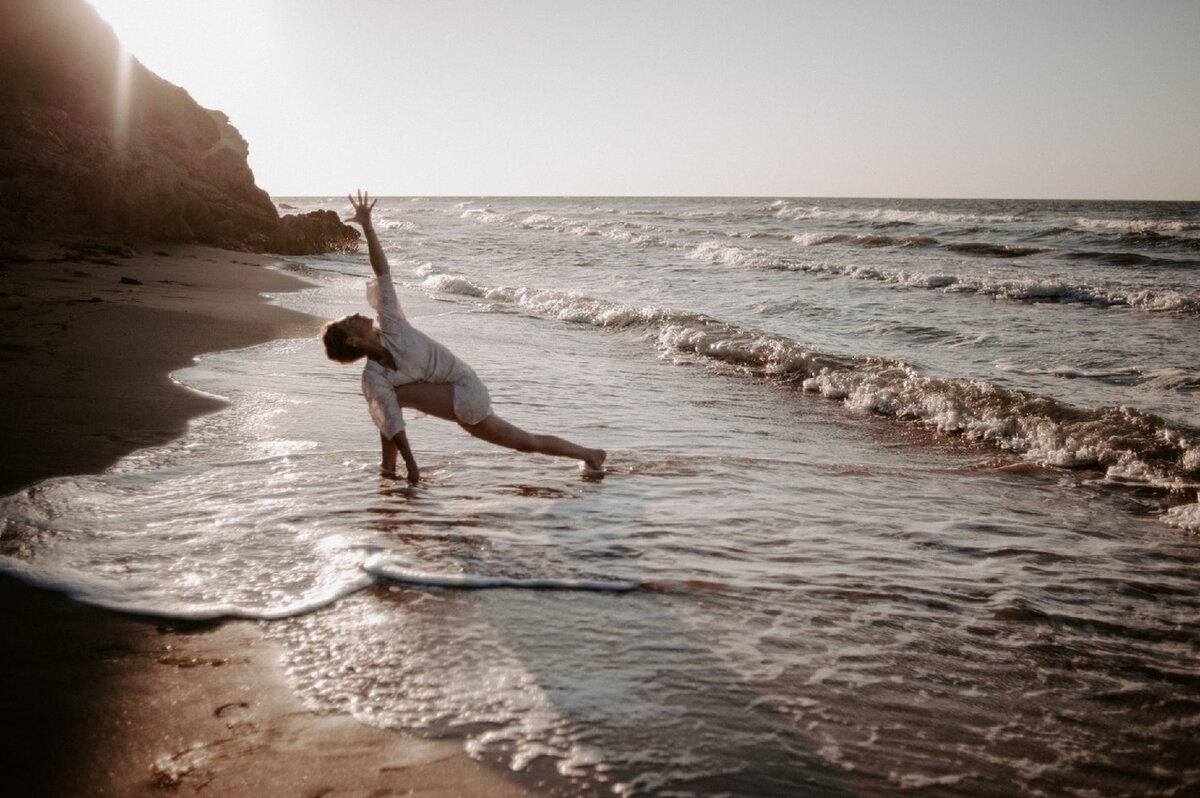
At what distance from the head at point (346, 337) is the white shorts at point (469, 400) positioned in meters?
0.67

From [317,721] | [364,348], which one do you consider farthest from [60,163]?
[317,721]

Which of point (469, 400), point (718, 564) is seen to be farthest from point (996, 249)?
point (718, 564)

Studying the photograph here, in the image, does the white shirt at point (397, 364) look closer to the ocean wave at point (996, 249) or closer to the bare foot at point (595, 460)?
the bare foot at point (595, 460)

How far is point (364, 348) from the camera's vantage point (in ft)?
17.3

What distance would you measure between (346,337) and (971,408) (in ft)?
19.4

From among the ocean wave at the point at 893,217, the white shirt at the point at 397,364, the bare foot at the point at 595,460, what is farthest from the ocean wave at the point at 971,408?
the ocean wave at the point at 893,217

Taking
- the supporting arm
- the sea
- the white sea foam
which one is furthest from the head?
the white sea foam

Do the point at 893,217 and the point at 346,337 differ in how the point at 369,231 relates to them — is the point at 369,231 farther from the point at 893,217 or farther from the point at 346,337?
the point at 893,217

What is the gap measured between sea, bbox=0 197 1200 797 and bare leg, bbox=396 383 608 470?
0.23 m

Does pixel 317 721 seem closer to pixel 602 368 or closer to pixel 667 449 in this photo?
pixel 667 449

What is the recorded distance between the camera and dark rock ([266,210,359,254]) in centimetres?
2623

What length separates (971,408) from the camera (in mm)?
8094

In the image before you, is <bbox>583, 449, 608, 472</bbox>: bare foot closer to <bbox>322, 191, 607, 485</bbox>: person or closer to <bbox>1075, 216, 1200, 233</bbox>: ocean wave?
<bbox>322, 191, 607, 485</bbox>: person

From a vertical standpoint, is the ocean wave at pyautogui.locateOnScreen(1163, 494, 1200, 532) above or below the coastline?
above
